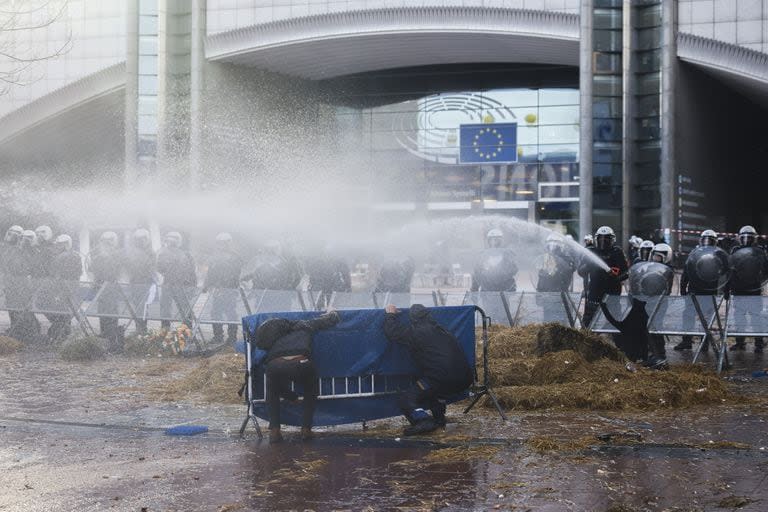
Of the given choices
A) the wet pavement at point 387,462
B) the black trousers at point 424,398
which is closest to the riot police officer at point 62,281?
the wet pavement at point 387,462

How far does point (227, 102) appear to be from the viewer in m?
41.5

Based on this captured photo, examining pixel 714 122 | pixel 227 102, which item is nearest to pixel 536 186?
pixel 714 122

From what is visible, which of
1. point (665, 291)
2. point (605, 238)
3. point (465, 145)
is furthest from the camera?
point (465, 145)

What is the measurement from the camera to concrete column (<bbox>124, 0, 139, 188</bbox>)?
40.6 m

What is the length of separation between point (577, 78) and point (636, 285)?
Result: 28385 mm

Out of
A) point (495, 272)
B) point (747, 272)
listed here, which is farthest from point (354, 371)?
point (747, 272)

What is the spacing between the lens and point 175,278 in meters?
19.2

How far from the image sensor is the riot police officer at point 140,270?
18.1 m

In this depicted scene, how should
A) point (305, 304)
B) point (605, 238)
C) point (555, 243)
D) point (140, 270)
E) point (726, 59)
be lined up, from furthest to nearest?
point (726, 59), point (140, 270), point (555, 243), point (305, 304), point (605, 238)

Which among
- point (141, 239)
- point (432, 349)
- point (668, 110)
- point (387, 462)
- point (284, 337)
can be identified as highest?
point (668, 110)

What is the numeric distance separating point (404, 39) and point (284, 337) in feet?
104

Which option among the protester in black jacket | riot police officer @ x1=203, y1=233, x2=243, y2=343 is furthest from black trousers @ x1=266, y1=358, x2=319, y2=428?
riot police officer @ x1=203, y1=233, x2=243, y2=343

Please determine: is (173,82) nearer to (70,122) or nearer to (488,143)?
(70,122)

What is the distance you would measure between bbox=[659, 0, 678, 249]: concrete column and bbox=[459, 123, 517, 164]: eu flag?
9.21 meters
